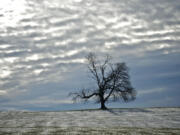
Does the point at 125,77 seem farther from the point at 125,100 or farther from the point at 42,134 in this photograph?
the point at 42,134

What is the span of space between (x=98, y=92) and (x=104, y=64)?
261 inches

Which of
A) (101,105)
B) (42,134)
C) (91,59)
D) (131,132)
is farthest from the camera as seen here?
(91,59)

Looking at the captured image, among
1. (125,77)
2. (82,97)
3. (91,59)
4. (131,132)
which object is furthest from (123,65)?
(131,132)

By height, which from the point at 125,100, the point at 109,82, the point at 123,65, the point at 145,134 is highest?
the point at 123,65

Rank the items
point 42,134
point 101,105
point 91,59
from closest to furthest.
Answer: point 42,134, point 101,105, point 91,59

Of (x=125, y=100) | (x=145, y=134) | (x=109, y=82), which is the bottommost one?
(x=145, y=134)

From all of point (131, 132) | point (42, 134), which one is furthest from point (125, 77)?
point (42, 134)

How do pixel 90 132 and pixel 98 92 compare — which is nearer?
pixel 90 132

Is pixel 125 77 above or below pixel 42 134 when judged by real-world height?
above

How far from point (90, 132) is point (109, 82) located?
106 feet

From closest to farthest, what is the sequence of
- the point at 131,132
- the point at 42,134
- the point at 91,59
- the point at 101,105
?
the point at 42,134 → the point at 131,132 → the point at 101,105 → the point at 91,59

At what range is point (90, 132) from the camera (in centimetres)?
2503

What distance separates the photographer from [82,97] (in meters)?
56.9

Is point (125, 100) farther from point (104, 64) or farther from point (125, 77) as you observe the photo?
point (104, 64)
